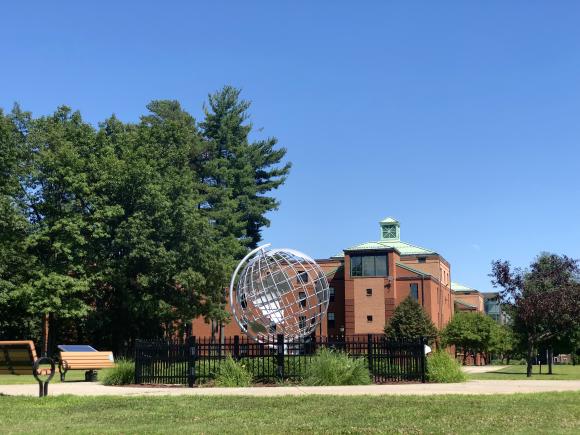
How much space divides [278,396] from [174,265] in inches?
1260

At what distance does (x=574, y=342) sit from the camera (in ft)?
134

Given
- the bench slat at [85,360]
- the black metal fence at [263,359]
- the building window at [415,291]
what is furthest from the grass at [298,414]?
the building window at [415,291]

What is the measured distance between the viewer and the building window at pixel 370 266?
75562 millimetres

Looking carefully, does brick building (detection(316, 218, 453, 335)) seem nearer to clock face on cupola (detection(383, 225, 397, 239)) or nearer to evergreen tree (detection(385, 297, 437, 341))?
evergreen tree (detection(385, 297, 437, 341))

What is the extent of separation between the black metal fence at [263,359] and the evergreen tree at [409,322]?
47.1 metres

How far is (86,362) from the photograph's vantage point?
22.7 m

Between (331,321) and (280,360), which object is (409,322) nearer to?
(331,321)

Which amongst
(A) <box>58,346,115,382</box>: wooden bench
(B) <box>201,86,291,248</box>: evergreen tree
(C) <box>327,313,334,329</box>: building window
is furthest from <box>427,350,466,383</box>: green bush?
(C) <box>327,313,334,329</box>: building window

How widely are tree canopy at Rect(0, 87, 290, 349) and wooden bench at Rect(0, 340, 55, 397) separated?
84.7ft

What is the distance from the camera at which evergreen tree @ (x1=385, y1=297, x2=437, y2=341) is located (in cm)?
6575

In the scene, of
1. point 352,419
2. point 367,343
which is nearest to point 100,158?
point 367,343

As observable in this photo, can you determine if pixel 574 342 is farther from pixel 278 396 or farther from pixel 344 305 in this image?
pixel 344 305

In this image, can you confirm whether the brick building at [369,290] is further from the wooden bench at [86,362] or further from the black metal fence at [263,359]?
the black metal fence at [263,359]

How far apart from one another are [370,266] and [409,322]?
10617 mm
